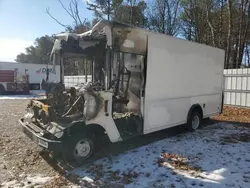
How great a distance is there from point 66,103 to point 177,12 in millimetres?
25201

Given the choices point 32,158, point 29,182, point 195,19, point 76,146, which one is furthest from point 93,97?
point 195,19

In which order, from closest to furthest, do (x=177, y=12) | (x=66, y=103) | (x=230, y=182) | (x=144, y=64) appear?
(x=230, y=182) → (x=66, y=103) → (x=144, y=64) → (x=177, y=12)

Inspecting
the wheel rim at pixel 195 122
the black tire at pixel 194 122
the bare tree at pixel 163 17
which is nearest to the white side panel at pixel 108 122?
the black tire at pixel 194 122

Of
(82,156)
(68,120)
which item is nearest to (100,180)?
(82,156)

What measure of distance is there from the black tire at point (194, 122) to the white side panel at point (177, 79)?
0.34 m

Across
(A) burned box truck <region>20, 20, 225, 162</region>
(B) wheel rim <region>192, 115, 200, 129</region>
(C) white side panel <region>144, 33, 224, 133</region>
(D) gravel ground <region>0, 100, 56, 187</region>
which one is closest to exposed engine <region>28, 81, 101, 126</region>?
(A) burned box truck <region>20, 20, 225, 162</region>

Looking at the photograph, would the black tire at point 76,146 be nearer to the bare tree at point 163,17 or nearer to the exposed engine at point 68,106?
the exposed engine at point 68,106

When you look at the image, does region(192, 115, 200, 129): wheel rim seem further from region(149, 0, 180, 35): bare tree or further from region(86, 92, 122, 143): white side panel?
region(149, 0, 180, 35): bare tree

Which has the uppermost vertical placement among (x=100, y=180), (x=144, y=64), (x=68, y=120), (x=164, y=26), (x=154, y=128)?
(x=164, y=26)

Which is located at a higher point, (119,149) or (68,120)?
(68,120)

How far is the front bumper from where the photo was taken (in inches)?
176

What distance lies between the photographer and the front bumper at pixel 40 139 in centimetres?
447

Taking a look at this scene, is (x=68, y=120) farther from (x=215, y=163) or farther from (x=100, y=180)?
(x=215, y=163)

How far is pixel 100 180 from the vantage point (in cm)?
423
